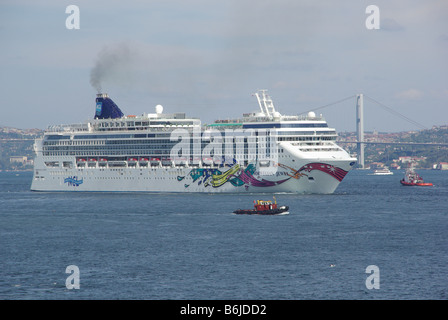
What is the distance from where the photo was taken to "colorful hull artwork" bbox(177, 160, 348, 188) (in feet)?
240

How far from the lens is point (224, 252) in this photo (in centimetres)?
4153

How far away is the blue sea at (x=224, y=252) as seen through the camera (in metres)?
32.6

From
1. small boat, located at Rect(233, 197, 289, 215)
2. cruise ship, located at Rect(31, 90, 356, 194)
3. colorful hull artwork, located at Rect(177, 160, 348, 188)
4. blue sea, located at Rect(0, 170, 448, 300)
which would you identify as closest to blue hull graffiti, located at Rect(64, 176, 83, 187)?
cruise ship, located at Rect(31, 90, 356, 194)

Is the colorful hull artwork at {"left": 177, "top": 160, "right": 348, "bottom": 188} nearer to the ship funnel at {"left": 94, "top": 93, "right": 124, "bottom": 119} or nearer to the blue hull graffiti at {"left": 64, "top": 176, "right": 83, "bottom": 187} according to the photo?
the blue hull graffiti at {"left": 64, "top": 176, "right": 83, "bottom": 187}

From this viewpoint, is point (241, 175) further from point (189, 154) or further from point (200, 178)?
point (189, 154)

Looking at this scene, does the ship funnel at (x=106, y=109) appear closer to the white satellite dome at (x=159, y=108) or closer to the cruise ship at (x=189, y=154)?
the cruise ship at (x=189, y=154)

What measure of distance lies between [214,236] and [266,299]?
683 inches

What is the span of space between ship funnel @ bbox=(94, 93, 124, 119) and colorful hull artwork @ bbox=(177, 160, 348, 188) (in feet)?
59.1

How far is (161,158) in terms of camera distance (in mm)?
85938

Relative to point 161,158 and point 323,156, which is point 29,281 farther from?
point 161,158

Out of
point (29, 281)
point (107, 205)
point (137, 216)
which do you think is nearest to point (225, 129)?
point (107, 205)

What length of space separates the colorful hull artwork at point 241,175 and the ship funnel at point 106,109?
18015mm

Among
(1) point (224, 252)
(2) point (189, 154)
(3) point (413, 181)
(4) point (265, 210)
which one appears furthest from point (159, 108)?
(1) point (224, 252)

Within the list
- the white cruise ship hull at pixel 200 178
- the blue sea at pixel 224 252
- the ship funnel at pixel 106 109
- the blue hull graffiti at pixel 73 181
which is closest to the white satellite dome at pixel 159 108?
the ship funnel at pixel 106 109
